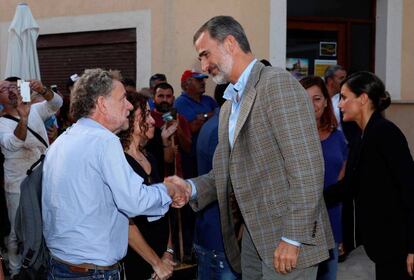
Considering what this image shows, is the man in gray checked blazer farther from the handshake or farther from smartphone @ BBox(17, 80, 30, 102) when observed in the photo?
smartphone @ BBox(17, 80, 30, 102)

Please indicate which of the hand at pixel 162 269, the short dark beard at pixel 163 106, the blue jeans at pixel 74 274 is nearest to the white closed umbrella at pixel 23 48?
the short dark beard at pixel 163 106

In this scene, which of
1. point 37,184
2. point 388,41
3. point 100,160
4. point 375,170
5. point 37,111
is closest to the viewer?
point 100,160

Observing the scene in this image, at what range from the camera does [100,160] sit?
3.19 m

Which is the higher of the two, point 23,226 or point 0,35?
point 0,35

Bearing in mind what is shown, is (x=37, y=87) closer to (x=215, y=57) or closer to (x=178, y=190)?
(x=178, y=190)

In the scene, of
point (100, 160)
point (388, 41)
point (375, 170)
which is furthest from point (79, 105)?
point (388, 41)

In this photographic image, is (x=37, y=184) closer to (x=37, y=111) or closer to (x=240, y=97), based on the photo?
(x=240, y=97)

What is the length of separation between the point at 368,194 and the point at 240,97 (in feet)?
3.75

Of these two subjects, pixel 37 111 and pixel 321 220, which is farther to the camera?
pixel 37 111

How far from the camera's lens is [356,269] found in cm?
710

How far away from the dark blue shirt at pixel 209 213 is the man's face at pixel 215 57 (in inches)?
26.6

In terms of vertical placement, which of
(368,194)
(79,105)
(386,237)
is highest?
(79,105)

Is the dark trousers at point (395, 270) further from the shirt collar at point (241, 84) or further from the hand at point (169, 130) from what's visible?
the hand at point (169, 130)

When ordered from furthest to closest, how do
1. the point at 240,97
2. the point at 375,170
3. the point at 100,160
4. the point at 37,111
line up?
the point at 37,111, the point at 375,170, the point at 240,97, the point at 100,160
